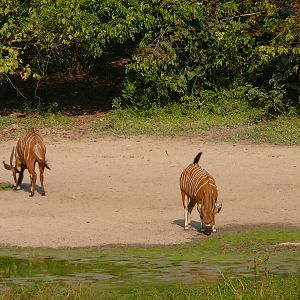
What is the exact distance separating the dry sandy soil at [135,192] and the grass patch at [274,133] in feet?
1.27

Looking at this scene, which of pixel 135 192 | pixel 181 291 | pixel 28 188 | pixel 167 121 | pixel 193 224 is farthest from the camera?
pixel 167 121

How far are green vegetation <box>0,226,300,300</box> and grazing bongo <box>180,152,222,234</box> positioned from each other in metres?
0.27

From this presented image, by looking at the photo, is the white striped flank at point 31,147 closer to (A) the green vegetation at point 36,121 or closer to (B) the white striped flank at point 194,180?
(B) the white striped flank at point 194,180

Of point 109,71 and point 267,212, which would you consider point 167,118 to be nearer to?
point 109,71

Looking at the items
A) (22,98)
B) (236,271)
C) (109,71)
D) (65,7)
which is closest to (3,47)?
(65,7)

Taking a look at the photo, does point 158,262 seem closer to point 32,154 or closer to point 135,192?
point 135,192

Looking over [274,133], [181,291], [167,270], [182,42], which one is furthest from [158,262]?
[182,42]

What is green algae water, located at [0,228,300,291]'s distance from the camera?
10711 millimetres

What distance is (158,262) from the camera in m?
11.7

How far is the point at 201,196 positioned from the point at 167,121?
23.5ft

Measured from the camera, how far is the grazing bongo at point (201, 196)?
13.2 metres

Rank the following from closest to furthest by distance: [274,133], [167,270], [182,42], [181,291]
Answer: [181,291]
[167,270]
[274,133]
[182,42]

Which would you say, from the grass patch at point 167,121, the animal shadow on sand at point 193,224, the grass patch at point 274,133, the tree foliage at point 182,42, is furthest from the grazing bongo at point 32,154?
the grass patch at point 274,133

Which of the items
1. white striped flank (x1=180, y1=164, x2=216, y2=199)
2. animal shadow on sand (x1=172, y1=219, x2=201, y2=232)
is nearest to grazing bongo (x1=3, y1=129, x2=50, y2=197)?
animal shadow on sand (x1=172, y1=219, x2=201, y2=232)
